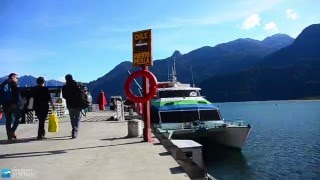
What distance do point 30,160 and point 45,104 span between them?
166 inches

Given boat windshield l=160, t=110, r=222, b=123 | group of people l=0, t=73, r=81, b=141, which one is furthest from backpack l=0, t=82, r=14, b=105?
boat windshield l=160, t=110, r=222, b=123

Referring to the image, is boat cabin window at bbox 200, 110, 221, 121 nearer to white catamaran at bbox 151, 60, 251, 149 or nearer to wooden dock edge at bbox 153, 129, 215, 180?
white catamaran at bbox 151, 60, 251, 149

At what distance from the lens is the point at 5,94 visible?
42.9 feet

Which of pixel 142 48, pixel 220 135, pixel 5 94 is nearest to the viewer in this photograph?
pixel 142 48

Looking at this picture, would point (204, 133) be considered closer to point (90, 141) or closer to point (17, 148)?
point (90, 141)

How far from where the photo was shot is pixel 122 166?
338 inches

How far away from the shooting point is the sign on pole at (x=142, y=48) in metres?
12.7

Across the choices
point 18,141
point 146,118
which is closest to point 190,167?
point 146,118

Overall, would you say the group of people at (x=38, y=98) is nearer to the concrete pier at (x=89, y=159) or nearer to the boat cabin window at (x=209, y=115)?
the concrete pier at (x=89, y=159)

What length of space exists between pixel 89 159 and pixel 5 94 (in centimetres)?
525

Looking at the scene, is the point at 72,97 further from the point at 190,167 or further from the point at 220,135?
the point at 220,135

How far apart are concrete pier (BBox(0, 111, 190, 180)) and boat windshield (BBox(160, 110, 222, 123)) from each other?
40.1ft

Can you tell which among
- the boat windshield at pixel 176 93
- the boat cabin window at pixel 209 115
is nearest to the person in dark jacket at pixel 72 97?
the boat cabin window at pixel 209 115

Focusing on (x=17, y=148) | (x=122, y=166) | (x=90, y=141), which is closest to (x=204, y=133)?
(x=90, y=141)
